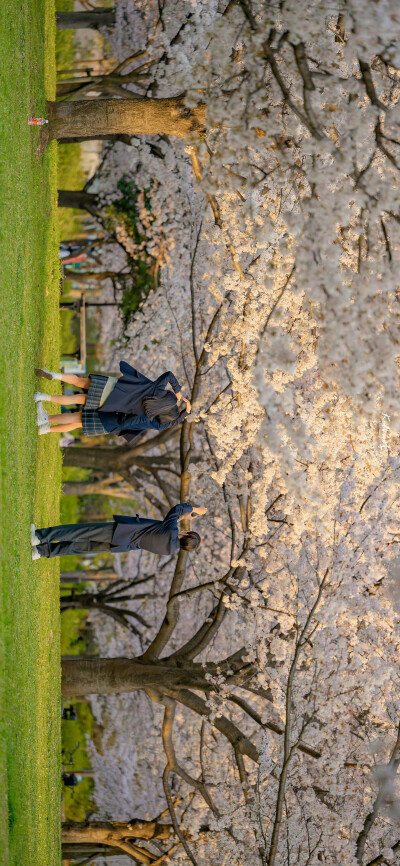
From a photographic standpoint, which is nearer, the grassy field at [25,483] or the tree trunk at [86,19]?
the grassy field at [25,483]

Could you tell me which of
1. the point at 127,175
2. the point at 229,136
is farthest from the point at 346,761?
the point at 127,175

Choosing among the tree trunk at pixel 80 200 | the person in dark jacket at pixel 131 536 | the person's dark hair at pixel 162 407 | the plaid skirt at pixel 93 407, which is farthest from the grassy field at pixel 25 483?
the tree trunk at pixel 80 200

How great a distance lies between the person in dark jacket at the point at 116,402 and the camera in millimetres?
7277

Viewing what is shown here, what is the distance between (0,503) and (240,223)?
259 inches

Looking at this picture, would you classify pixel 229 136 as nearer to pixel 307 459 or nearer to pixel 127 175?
pixel 307 459

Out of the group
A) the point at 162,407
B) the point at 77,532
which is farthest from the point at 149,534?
the point at 162,407

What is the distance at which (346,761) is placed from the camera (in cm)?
1066

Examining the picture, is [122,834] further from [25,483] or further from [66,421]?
[25,483]

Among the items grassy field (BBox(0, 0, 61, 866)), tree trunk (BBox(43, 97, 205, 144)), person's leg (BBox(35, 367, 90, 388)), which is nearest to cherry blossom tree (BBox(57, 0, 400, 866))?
tree trunk (BBox(43, 97, 205, 144))

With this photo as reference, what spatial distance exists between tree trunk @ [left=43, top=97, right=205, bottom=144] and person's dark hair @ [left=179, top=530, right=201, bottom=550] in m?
4.79

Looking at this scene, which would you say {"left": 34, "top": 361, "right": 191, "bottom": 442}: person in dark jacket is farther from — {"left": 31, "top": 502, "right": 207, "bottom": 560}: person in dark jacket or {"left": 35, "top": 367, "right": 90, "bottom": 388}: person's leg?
{"left": 31, "top": 502, "right": 207, "bottom": 560}: person in dark jacket

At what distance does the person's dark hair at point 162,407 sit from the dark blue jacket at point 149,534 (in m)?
0.90

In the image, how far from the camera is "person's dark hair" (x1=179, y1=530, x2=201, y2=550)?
733cm

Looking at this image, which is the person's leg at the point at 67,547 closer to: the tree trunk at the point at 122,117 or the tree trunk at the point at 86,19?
the tree trunk at the point at 122,117
